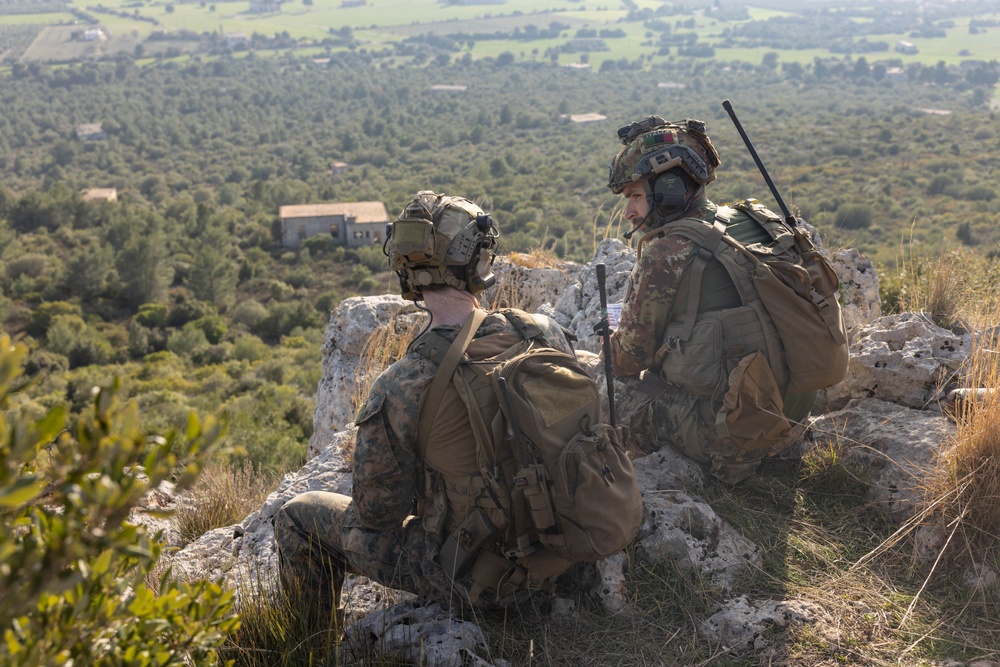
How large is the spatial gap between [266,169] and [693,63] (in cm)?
8553

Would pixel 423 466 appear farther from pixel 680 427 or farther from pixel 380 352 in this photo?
pixel 380 352

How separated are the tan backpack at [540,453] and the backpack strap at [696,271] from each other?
1.02m

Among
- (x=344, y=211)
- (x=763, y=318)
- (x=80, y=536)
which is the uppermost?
(x=80, y=536)

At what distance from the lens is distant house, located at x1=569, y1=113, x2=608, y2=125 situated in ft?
278

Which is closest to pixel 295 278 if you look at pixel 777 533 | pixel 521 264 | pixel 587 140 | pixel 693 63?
pixel 587 140

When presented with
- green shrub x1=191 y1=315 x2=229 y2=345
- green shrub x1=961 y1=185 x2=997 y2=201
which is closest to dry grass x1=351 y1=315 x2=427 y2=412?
green shrub x1=191 y1=315 x2=229 y2=345

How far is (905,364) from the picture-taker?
13.7ft

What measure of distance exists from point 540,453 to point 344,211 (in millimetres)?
51712

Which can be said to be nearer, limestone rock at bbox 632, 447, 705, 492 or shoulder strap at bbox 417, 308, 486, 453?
shoulder strap at bbox 417, 308, 486, 453

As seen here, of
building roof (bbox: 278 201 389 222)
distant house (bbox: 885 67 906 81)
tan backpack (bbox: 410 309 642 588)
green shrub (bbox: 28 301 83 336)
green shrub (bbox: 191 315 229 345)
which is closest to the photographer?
tan backpack (bbox: 410 309 642 588)

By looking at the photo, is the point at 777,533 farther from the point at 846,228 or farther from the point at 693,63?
the point at 693,63

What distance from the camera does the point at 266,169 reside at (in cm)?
7394

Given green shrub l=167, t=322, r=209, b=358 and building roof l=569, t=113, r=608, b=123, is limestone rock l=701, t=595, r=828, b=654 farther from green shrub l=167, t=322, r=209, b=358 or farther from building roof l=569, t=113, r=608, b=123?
building roof l=569, t=113, r=608, b=123

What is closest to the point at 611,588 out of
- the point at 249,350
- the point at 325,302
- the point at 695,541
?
the point at 695,541
